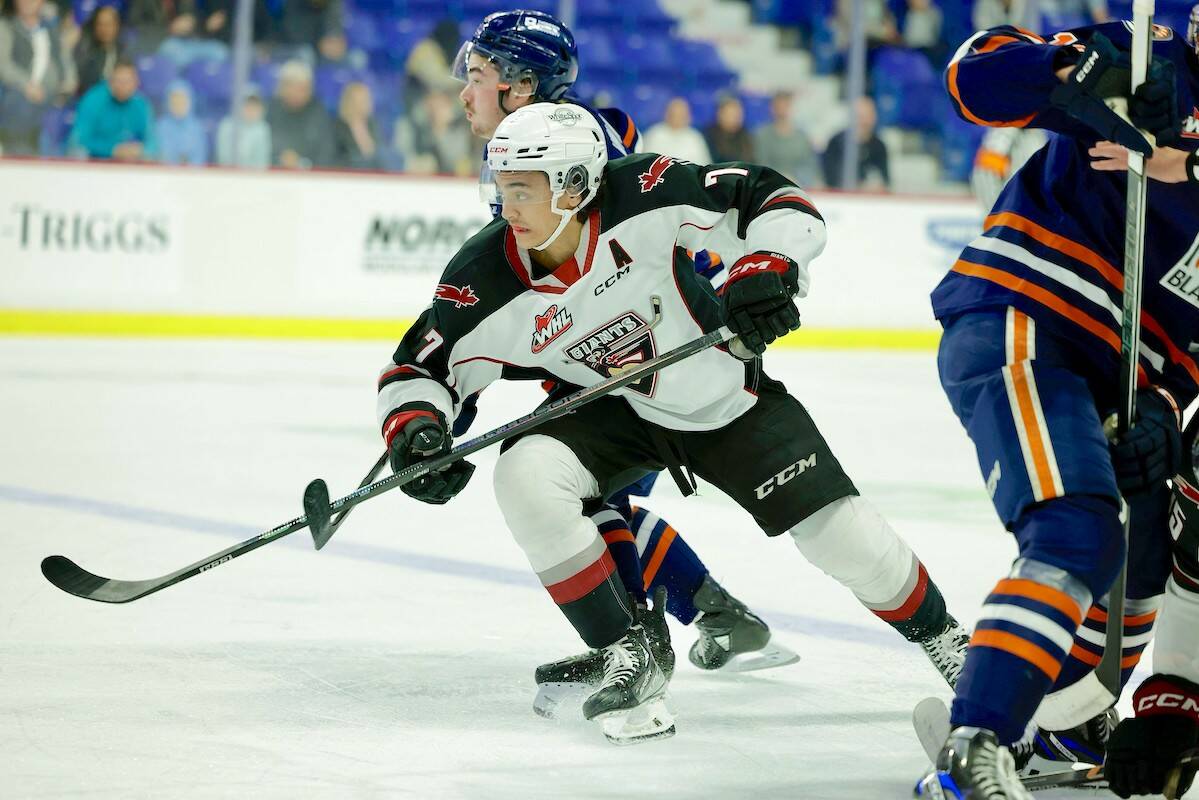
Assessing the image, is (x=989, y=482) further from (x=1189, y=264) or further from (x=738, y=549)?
(x=738, y=549)

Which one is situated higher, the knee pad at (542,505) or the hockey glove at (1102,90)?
the hockey glove at (1102,90)

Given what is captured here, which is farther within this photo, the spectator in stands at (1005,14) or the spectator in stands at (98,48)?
the spectator in stands at (1005,14)

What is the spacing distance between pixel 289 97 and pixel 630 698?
21.4 ft

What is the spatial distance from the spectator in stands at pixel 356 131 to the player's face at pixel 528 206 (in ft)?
20.1

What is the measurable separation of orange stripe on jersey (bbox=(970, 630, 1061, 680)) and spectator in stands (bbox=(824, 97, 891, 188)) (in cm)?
761

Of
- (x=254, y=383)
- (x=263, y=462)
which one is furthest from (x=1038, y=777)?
(x=254, y=383)

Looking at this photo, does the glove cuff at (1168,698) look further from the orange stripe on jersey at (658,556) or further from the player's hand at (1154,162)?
the orange stripe on jersey at (658,556)

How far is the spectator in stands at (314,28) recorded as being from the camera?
8.57 meters

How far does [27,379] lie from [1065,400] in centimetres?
534

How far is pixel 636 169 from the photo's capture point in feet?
9.19

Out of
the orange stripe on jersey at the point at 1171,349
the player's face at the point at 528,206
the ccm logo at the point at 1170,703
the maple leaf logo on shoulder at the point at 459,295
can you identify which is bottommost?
the ccm logo at the point at 1170,703

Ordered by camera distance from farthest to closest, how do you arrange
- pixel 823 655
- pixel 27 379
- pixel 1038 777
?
pixel 27 379
pixel 823 655
pixel 1038 777

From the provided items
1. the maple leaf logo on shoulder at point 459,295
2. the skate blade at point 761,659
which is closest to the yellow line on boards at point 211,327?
the skate blade at point 761,659

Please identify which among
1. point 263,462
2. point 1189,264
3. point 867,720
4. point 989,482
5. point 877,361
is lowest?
point 877,361
